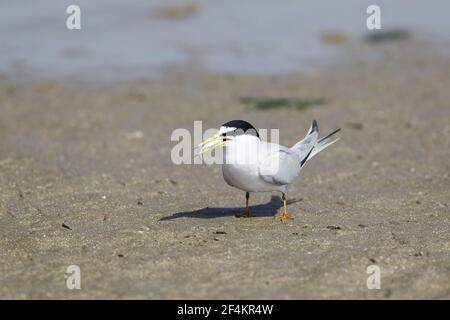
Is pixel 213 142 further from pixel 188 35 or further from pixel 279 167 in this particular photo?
pixel 188 35

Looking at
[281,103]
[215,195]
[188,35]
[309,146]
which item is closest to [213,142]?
[309,146]

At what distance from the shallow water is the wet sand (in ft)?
2.63

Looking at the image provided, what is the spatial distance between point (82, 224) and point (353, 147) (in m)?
3.70

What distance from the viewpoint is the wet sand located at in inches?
205

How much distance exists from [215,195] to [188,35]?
784cm

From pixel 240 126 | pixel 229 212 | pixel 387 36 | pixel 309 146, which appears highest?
pixel 387 36

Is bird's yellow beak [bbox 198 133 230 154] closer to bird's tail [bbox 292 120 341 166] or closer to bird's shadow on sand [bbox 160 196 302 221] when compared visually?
bird's shadow on sand [bbox 160 196 302 221]

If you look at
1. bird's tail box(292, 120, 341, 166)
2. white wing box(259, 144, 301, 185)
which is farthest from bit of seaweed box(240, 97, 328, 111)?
white wing box(259, 144, 301, 185)

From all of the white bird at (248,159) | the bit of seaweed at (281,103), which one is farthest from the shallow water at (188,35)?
the white bird at (248,159)

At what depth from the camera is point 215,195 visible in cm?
752

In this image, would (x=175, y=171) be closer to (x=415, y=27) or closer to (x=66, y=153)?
(x=66, y=153)

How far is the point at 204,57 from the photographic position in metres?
13.7

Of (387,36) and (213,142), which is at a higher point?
(387,36)

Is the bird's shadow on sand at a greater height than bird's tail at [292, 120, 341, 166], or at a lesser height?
lesser
